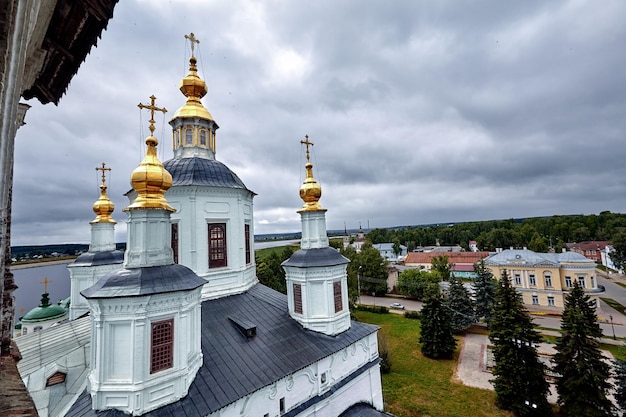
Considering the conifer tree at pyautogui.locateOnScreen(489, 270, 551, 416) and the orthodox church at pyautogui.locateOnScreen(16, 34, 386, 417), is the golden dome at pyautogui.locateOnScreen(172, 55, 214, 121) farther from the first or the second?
the conifer tree at pyautogui.locateOnScreen(489, 270, 551, 416)

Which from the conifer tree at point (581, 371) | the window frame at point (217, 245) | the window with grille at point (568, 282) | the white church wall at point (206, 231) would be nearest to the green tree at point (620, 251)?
the window with grille at point (568, 282)

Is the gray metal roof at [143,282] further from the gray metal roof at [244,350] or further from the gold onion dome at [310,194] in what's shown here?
the gold onion dome at [310,194]

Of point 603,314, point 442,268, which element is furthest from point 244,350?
point 442,268

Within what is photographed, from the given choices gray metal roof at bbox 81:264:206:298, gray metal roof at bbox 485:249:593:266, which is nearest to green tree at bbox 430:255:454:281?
gray metal roof at bbox 485:249:593:266

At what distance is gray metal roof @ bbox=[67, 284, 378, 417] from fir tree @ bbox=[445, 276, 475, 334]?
56.2 feet

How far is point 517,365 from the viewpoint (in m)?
14.3

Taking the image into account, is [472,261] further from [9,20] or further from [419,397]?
[9,20]

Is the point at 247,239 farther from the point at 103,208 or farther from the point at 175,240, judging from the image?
the point at 103,208

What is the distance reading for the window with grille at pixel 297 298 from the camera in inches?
462

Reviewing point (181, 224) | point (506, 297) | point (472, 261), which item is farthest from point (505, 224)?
point (181, 224)

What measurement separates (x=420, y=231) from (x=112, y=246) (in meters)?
103

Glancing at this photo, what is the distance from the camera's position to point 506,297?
15672 mm

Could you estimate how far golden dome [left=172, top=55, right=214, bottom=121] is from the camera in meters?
13.4

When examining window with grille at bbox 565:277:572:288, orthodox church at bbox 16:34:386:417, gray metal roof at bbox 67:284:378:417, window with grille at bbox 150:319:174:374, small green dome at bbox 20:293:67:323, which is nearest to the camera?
orthodox church at bbox 16:34:386:417
